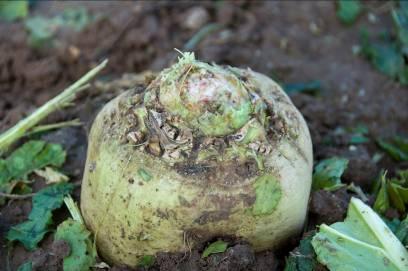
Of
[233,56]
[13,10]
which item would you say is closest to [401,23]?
[233,56]

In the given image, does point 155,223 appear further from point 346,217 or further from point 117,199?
point 346,217

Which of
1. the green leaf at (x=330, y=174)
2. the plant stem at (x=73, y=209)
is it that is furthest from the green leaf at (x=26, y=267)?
the green leaf at (x=330, y=174)

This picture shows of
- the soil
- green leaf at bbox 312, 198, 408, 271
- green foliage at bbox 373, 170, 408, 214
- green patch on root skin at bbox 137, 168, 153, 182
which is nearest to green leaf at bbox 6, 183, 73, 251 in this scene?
the soil

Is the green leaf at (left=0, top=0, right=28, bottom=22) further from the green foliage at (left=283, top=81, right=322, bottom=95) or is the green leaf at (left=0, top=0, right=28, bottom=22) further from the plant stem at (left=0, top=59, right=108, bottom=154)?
the green foliage at (left=283, top=81, right=322, bottom=95)

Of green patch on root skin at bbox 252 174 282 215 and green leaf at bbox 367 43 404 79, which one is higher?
green patch on root skin at bbox 252 174 282 215

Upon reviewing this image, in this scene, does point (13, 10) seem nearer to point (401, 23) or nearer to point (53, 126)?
point (53, 126)
